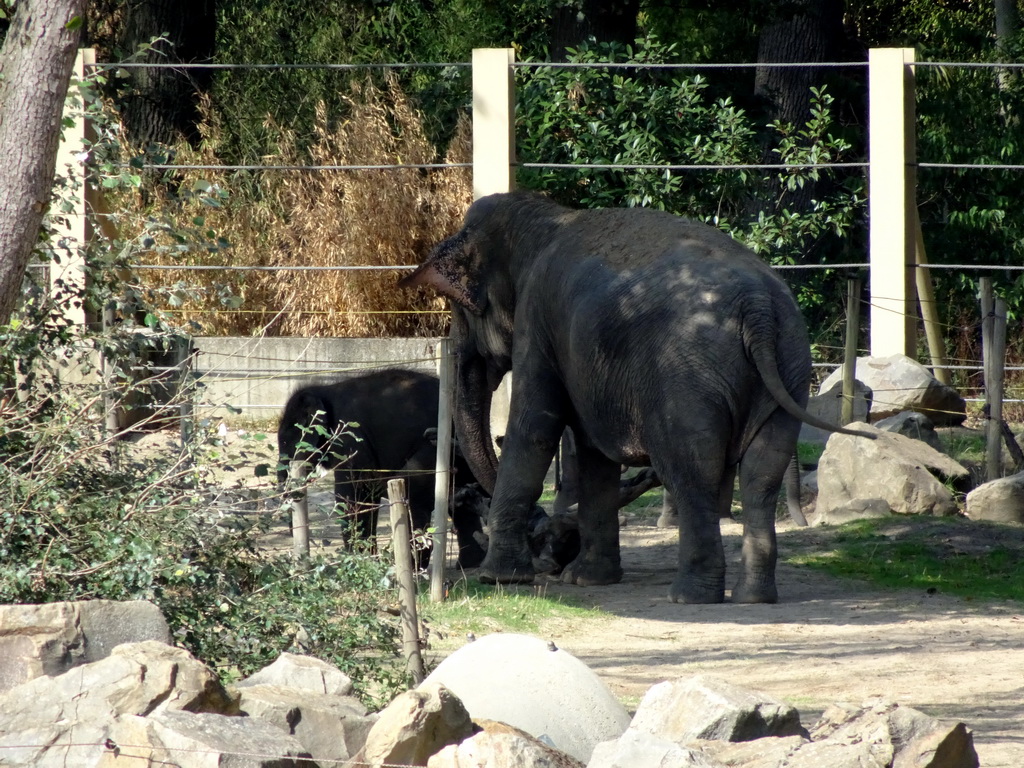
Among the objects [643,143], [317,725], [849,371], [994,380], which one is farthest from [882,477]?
[317,725]

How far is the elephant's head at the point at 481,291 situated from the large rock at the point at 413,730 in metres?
4.77

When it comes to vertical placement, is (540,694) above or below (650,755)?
below

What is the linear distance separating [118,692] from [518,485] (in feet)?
14.7

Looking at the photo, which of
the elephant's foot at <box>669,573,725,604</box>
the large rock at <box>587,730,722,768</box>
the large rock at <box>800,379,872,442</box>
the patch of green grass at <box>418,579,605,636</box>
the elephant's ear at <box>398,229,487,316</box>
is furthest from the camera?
the large rock at <box>800,379,872,442</box>

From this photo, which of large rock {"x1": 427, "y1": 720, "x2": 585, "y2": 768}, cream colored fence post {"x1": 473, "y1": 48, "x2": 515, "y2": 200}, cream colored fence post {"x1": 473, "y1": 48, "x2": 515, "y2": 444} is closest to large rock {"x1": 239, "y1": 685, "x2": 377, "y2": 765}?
large rock {"x1": 427, "y1": 720, "x2": 585, "y2": 768}

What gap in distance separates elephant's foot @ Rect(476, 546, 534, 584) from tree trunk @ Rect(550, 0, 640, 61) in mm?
7921

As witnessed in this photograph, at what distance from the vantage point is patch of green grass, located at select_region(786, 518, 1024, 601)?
895 centimetres

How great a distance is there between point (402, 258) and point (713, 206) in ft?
10.6

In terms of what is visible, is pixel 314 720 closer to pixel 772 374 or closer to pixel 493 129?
pixel 772 374

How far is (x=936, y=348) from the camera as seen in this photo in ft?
42.6

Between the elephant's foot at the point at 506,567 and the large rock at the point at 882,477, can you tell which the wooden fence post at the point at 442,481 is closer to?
the elephant's foot at the point at 506,567

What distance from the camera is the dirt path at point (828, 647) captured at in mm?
6277

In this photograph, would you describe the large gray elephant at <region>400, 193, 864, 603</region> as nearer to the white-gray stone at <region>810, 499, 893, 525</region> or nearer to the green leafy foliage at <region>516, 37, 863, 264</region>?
the white-gray stone at <region>810, 499, 893, 525</region>

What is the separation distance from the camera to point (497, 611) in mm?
7746
